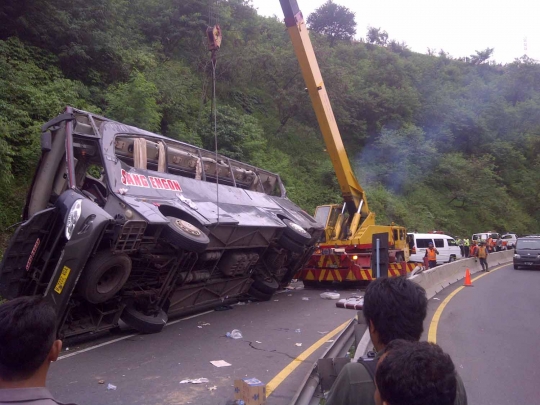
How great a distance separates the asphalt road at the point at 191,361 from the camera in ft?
17.2

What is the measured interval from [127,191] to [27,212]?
180 centimetres

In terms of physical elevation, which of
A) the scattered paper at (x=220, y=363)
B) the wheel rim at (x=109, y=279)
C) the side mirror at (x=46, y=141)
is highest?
the side mirror at (x=46, y=141)

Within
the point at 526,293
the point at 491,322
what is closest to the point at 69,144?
the point at 491,322

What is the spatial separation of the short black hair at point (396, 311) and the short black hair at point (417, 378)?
665mm

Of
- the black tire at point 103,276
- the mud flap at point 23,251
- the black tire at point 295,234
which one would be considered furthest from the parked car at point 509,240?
the mud flap at point 23,251

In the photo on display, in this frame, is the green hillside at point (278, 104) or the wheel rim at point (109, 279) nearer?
the wheel rim at point (109, 279)

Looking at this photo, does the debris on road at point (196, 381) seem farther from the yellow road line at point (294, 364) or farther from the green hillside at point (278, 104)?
the green hillside at point (278, 104)

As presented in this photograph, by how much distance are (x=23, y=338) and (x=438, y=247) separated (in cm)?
2577

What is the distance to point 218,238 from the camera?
343 inches

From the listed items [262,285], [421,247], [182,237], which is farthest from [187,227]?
[421,247]

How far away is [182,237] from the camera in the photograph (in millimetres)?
7270

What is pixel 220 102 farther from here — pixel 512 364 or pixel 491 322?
pixel 512 364

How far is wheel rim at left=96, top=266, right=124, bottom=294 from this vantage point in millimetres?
6785

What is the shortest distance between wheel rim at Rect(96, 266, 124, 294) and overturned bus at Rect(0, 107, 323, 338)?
0.05 ft
